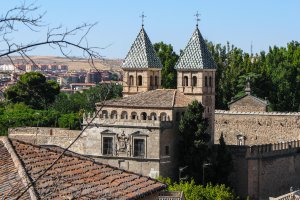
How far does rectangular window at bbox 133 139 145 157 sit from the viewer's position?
4184 centimetres

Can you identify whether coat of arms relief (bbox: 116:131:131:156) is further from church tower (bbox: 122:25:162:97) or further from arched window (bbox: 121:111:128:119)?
church tower (bbox: 122:25:162:97)

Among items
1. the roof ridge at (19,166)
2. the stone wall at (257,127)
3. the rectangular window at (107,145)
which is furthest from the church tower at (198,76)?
the roof ridge at (19,166)

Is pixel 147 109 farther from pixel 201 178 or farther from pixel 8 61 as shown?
pixel 8 61

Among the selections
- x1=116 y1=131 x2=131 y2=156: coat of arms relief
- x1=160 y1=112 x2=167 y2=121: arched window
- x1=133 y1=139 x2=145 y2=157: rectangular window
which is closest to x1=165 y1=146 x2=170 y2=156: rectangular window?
x1=133 y1=139 x2=145 y2=157: rectangular window

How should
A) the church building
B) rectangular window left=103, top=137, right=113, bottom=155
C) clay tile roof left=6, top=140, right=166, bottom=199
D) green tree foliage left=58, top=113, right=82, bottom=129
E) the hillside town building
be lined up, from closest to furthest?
clay tile roof left=6, top=140, right=166, bottom=199 → the church building → the hillside town building → rectangular window left=103, top=137, right=113, bottom=155 → green tree foliage left=58, top=113, right=82, bottom=129

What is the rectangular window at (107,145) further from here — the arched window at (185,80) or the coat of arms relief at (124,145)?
the arched window at (185,80)

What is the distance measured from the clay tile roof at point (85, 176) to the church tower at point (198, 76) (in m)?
30.6

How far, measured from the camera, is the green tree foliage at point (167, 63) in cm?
6188

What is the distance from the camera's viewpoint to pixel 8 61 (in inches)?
336

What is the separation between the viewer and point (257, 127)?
5272cm

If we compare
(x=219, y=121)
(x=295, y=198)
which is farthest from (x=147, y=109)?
(x=295, y=198)

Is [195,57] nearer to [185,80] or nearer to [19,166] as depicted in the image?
[185,80]

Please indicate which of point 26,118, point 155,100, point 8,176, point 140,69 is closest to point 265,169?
point 155,100

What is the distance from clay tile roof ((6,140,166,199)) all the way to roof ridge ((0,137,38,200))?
0.25ft
